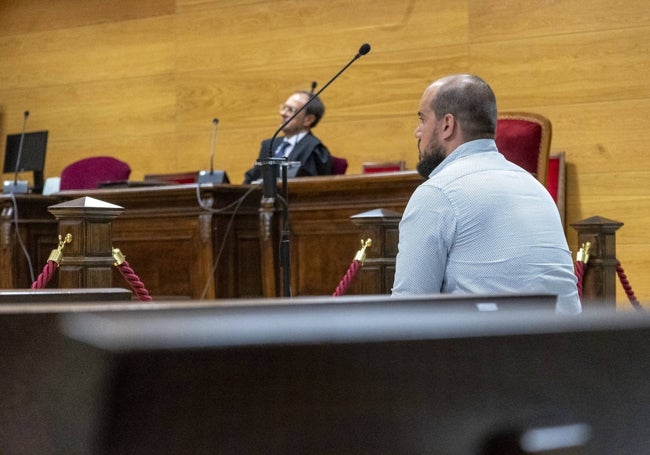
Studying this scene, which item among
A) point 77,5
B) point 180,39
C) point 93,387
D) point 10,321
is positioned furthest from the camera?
point 77,5

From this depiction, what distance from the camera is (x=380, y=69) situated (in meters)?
7.54

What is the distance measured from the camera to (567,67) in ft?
22.4

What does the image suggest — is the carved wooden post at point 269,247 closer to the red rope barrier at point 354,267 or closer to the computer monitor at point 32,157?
the red rope barrier at point 354,267

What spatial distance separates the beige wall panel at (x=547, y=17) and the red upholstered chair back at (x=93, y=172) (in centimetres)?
264

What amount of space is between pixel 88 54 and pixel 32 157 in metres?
1.62

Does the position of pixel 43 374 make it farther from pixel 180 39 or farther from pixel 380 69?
pixel 180 39

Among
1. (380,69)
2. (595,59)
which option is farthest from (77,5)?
(595,59)

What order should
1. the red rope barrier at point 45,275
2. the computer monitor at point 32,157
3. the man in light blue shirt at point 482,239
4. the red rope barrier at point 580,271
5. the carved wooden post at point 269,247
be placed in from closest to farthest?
the man in light blue shirt at point 482,239
the red rope barrier at point 45,275
the red rope barrier at point 580,271
the carved wooden post at point 269,247
the computer monitor at point 32,157

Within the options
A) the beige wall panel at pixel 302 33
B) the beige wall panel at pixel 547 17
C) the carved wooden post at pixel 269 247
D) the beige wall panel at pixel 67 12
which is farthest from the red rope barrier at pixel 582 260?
the beige wall panel at pixel 67 12

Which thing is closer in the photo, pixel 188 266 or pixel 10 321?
pixel 10 321

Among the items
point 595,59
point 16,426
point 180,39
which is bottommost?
point 16,426

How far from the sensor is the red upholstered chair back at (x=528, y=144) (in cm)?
544

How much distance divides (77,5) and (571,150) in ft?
15.2

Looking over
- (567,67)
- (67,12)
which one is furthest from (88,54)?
(567,67)
